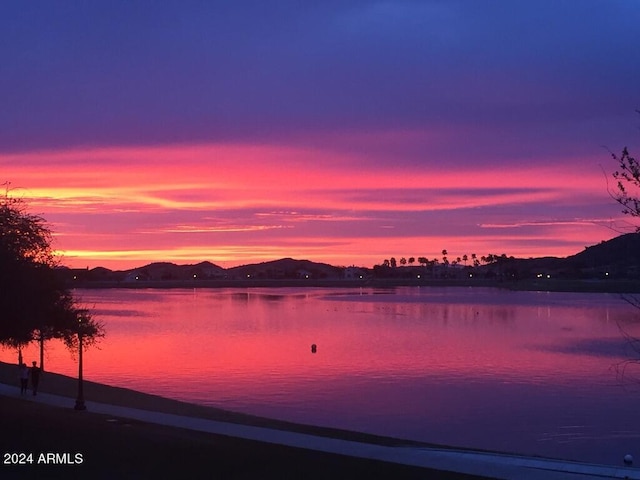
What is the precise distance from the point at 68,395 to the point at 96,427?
13.1m

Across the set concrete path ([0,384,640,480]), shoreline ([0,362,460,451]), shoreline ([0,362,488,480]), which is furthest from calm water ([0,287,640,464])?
shoreline ([0,362,488,480])

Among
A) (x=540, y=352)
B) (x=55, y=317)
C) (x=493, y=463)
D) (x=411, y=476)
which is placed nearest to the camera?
(x=411, y=476)

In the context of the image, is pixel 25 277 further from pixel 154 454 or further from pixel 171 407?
pixel 171 407

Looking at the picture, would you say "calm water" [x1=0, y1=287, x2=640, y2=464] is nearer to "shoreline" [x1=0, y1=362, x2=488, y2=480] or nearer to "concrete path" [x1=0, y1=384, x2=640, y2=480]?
"concrete path" [x1=0, y1=384, x2=640, y2=480]

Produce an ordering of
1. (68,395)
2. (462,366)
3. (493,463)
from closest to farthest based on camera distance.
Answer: (493,463) < (68,395) < (462,366)

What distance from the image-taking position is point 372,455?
1759 centimetres

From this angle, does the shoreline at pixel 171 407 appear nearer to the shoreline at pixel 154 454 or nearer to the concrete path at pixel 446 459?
the concrete path at pixel 446 459

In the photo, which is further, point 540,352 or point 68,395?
point 540,352

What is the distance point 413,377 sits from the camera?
4222 cm

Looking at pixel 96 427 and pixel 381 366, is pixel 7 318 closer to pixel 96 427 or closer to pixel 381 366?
pixel 96 427

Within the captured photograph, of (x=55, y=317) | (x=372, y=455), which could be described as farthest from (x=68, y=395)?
(x=372, y=455)

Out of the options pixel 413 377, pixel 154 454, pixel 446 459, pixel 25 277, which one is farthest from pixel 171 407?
pixel 446 459

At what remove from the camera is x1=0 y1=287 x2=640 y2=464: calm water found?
2883 cm

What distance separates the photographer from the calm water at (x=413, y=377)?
94.6 feet
